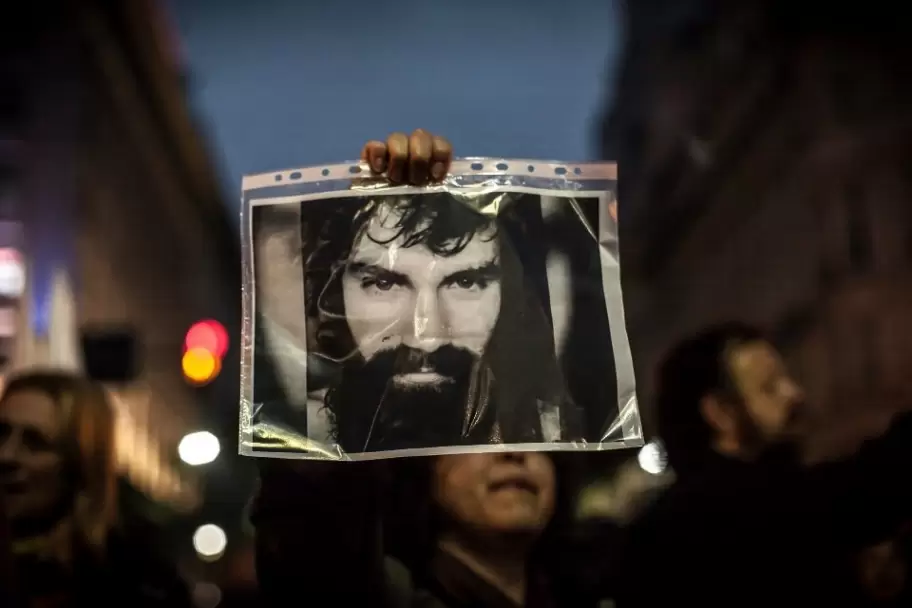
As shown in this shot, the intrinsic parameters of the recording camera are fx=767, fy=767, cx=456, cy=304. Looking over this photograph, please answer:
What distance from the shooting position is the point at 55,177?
7.03 feet

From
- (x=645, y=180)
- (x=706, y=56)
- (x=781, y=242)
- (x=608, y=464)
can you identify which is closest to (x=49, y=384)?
(x=608, y=464)

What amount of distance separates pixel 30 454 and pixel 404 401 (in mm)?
440

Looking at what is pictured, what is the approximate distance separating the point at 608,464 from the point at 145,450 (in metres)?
0.85

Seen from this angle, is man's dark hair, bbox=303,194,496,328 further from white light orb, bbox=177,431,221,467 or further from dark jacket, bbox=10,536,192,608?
white light orb, bbox=177,431,221,467

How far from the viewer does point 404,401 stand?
55 centimetres

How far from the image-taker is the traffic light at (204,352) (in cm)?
131

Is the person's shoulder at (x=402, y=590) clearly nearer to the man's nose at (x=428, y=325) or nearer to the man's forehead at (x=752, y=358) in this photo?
the man's nose at (x=428, y=325)

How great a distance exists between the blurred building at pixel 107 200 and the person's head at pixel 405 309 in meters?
0.85


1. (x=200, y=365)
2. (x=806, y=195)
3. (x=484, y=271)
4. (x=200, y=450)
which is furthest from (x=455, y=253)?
(x=806, y=195)

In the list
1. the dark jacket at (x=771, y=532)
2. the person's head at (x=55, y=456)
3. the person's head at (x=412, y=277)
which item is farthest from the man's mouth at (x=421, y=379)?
the person's head at (x=55, y=456)

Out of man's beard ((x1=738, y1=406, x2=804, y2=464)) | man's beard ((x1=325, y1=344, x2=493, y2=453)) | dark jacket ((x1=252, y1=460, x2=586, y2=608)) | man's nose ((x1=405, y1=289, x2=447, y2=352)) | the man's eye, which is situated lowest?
dark jacket ((x1=252, y1=460, x2=586, y2=608))

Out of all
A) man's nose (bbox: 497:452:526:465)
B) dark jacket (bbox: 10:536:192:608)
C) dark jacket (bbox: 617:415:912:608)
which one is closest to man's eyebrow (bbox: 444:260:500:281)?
man's nose (bbox: 497:452:526:465)

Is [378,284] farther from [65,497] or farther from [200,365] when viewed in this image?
[200,365]

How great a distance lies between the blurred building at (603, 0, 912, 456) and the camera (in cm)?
144
